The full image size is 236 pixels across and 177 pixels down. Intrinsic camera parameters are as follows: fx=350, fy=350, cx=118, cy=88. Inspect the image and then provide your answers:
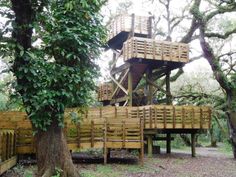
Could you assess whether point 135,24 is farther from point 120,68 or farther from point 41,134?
point 41,134

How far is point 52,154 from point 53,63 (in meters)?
2.27

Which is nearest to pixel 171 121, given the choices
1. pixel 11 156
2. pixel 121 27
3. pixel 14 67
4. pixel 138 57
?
pixel 138 57

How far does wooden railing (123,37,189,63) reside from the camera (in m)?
19.5

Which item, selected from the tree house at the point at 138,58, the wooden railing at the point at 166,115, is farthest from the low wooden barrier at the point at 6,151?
the tree house at the point at 138,58

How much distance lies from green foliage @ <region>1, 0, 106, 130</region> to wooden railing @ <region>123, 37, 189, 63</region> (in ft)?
32.7

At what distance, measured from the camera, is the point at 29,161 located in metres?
13.8

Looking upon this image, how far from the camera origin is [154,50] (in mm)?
19922

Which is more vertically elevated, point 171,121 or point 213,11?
point 213,11

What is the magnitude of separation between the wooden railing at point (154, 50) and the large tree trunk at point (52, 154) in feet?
36.7

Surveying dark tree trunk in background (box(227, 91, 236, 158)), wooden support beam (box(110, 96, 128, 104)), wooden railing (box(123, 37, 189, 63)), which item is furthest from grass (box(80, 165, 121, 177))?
wooden support beam (box(110, 96, 128, 104))

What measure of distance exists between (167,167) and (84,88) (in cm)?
674

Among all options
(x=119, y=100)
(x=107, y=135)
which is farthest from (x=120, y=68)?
(x=107, y=135)

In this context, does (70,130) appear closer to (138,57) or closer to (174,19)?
(138,57)

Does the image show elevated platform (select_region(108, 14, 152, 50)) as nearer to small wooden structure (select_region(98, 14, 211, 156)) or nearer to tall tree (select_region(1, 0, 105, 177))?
small wooden structure (select_region(98, 14, 211, 156))
